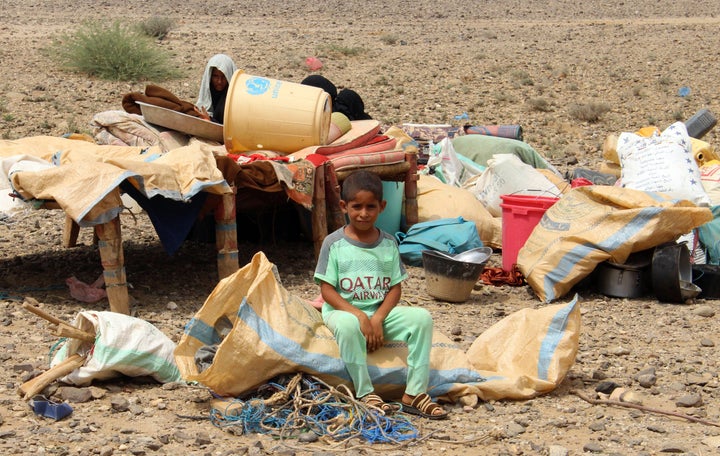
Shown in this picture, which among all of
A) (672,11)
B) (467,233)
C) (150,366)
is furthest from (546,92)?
(672,11)

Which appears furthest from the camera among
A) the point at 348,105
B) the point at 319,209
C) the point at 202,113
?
the point at 348,105

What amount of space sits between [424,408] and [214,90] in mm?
4378

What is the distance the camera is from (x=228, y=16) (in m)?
23.6

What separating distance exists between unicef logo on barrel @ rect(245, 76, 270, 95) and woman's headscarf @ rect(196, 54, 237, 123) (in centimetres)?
74

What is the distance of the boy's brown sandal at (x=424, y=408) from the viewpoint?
12.1ft

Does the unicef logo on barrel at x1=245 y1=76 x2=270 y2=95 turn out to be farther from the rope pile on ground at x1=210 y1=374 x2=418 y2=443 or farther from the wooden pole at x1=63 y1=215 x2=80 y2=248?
the rope pile on ground at x1=210 y1=374 x2=418 y2=443

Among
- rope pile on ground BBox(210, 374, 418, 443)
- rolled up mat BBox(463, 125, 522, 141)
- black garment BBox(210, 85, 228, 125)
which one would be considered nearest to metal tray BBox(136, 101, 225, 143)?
black garment BBox(210, 85, 228, 125)

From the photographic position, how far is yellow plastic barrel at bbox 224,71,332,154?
6.39m

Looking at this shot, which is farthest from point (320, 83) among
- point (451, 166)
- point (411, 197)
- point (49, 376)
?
point (49, 376)

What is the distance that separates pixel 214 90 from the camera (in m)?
7.49

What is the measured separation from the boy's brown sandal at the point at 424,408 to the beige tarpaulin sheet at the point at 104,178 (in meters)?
1.97

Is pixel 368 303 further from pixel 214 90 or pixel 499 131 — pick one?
pixel 499 131

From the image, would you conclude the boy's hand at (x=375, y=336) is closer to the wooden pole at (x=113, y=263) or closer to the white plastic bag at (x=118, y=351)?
the white plastic bag at (x=118, y=351)

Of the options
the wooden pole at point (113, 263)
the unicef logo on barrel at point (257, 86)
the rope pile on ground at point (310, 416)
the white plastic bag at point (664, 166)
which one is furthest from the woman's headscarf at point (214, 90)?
the rope pile on ground at point (310, 416)
